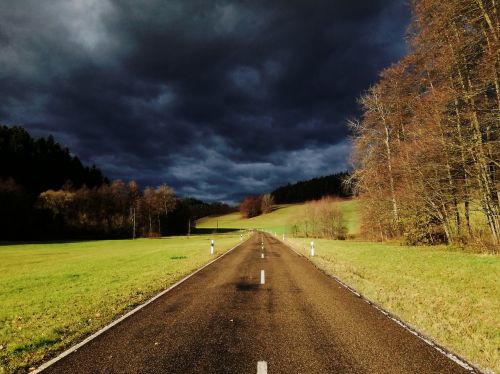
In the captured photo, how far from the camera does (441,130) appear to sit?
1788 cm

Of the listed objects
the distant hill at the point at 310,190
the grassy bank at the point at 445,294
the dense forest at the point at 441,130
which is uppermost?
the distant hill at the point at 310,190

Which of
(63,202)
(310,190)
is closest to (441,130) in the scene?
(63,202)

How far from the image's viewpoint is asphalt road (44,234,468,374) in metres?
4.80

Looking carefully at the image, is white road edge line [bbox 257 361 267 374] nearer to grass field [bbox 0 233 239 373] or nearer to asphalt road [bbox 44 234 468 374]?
asphalt road [bbox 44 234 468 374]

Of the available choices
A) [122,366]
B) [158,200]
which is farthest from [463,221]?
[158,200]

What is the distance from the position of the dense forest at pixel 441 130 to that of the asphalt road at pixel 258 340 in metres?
12.2

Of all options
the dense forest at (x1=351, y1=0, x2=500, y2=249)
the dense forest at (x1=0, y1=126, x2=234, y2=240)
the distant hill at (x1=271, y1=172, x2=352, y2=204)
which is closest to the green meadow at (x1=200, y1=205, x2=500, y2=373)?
the dense forest at (x1=351, y1=0, x2=500, y2=249)

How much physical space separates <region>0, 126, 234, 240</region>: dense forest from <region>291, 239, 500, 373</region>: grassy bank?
221ft

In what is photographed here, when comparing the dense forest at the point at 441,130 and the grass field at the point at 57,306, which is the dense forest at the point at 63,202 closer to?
the dense forest at the point at 441,130

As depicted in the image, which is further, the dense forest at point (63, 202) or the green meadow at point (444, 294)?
the dense forest at point (63, 202)

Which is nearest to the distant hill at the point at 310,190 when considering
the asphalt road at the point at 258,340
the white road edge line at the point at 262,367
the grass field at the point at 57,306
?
the grass field at the point at 57,306

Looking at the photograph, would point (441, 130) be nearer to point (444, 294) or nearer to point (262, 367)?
point (444, 294)

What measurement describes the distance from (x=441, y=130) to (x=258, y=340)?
16692 millimetres

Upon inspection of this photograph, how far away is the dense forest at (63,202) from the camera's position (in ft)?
223
